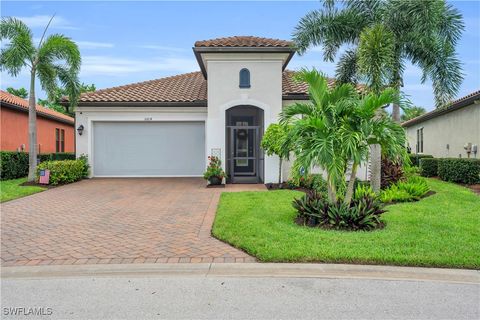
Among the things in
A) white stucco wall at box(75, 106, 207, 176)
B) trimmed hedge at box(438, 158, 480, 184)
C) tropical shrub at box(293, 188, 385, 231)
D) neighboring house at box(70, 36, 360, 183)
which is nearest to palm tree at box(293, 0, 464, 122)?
neighboring house at box(70, 36, 360, 183)

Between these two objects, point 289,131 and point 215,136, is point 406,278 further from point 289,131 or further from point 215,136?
point 215,136

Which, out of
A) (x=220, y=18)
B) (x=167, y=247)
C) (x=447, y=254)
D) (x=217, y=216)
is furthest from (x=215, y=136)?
(x=447, y=254)

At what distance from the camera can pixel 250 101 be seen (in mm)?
13812

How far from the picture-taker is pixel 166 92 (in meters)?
17.2

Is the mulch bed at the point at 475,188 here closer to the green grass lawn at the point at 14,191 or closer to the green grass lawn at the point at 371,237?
the green grass lawn at the point at 371,237

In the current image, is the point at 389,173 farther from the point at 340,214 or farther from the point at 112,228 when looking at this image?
the point at 112,228

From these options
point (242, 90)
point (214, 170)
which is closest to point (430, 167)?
point (242, 90)

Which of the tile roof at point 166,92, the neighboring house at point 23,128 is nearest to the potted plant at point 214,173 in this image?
the tile roof at point 166,92

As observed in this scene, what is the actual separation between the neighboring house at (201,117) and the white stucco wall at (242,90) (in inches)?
1.4

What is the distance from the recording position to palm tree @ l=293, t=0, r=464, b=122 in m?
10.8

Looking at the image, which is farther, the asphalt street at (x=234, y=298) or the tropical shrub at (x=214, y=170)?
the tropical shrub at (x=214, y=170)

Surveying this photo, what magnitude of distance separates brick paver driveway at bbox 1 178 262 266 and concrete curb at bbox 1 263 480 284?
0.74 ft

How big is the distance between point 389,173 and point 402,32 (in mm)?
4414

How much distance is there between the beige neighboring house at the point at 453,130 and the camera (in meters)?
15.4
